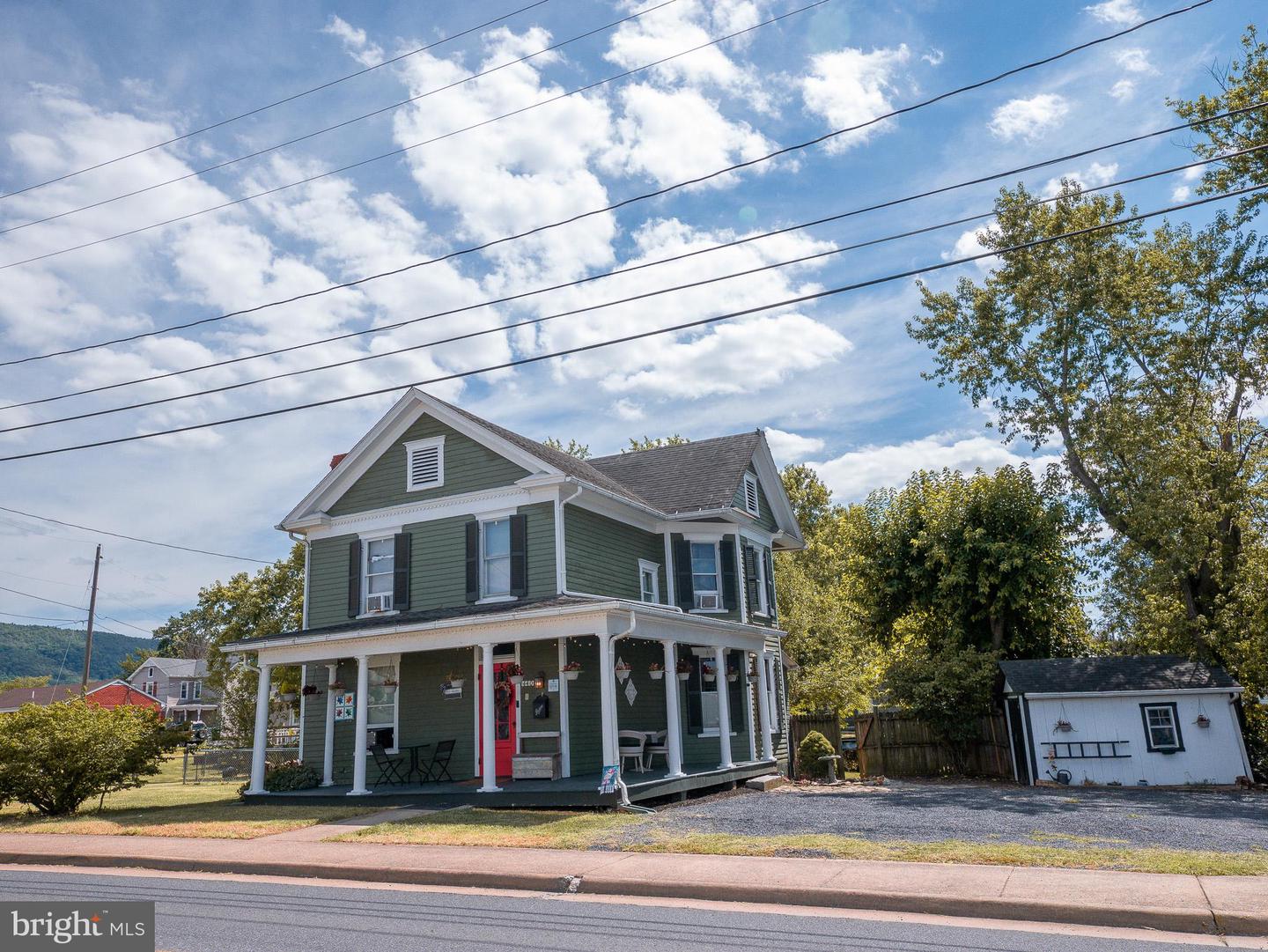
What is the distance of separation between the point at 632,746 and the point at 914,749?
1023cm

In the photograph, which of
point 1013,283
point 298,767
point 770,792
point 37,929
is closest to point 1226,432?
point 1013,283

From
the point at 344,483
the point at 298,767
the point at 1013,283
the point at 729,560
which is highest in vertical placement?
the point at 1013,283

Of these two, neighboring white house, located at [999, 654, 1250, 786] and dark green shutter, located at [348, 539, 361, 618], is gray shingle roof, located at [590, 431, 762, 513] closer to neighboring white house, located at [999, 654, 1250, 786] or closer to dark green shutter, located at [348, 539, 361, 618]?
dark green shutter, located at [348, 539, 361, 618]

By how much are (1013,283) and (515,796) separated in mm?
22587

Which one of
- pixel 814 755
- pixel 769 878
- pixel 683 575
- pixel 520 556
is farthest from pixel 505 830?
pixel 814 755

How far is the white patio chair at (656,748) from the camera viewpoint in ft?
60.2

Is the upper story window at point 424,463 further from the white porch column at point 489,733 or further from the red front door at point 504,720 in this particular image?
the white porch column at point 489,733

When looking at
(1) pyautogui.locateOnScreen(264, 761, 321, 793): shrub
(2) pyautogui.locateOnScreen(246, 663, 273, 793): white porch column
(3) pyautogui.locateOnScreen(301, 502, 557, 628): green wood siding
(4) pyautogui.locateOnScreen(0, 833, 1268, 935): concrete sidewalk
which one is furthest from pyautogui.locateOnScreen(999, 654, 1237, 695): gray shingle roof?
(2) pyautogui.locateOnScreen(246, 663, 273, 793): white porch column

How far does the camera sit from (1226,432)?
25016mm

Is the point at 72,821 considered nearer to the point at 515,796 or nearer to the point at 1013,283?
the point at 515,796

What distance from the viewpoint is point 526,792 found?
15.5 metres

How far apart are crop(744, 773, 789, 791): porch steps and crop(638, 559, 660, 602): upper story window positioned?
186 inches

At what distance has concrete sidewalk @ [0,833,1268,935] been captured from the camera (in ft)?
24.4

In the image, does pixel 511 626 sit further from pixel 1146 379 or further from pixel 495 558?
pixel 1146 379
